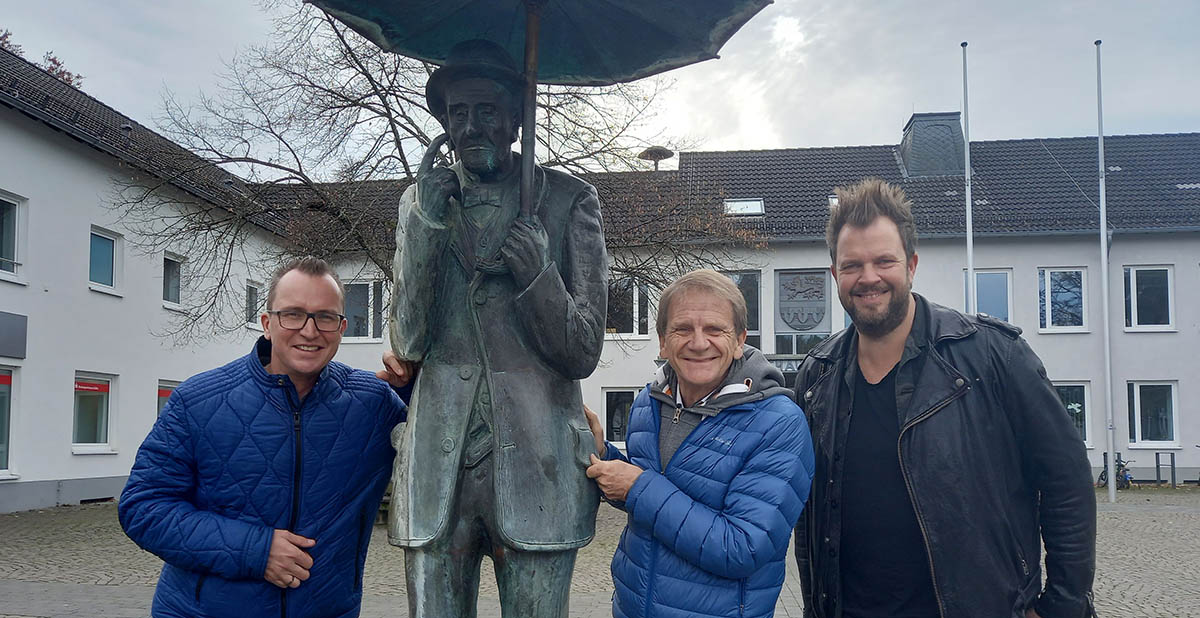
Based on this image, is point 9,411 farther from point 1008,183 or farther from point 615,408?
point 1008,183

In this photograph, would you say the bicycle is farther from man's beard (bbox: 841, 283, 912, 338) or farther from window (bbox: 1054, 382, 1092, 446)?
man's beard (bbox: 841, 283, 912, 338)

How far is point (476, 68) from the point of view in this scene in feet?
9.68

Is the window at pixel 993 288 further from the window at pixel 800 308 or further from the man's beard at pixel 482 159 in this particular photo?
the man's beard at pixel 482 159

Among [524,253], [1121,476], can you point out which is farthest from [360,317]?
[524,253]

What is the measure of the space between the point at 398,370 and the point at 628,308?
18.1 meters

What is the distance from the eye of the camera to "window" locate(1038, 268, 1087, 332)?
78.1ft

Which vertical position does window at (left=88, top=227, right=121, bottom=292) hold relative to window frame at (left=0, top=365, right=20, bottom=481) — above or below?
above

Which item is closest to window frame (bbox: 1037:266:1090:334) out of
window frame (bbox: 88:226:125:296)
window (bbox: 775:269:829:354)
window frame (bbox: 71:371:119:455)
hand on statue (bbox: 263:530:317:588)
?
window (bbox: 775:269:829:354)

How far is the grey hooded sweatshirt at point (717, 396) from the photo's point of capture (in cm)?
279

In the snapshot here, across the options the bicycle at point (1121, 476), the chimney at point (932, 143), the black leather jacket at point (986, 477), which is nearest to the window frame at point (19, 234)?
the black leather jacket at point (986, 477)

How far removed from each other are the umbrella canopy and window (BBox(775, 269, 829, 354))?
21341 mm

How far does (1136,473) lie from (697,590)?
24509 millimetres

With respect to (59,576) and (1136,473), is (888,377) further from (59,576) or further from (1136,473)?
(1136,473)

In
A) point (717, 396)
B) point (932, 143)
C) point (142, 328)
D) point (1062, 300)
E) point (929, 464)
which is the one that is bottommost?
point (929, 464)
